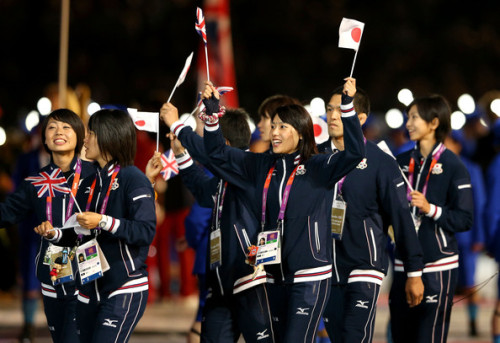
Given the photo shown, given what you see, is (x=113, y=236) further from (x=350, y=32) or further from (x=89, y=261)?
(x=350, y=32)

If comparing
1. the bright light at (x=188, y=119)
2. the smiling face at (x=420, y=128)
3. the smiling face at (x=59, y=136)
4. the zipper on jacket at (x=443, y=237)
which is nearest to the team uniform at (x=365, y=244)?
the zipper on jacket at (x=443, y=237)

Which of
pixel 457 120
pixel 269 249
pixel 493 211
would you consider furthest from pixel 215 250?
pixel 457 120

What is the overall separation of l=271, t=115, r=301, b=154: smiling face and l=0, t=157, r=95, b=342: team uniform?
142 centimetres

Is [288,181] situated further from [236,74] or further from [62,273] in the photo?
[236,74]

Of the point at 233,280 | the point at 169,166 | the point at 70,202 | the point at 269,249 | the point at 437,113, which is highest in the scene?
the point at 437,113

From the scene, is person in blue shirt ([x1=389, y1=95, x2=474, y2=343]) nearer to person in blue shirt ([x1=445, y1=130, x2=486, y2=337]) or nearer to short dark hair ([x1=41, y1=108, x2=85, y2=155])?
short dark hair ([x1=41, y1=108, x2=85, y2=155])

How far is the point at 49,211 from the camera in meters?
7.98

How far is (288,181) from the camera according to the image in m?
7.34

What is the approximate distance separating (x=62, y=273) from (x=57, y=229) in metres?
0.37

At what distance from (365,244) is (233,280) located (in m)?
1.19

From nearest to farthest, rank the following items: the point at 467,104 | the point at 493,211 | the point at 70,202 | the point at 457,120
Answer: the point at 70,202 < the point at 493,211 < the point at 457,120 < the point at 467,104

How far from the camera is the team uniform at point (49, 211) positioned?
783cm

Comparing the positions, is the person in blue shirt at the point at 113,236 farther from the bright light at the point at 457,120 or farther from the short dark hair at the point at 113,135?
the bright light at the point at 457,120

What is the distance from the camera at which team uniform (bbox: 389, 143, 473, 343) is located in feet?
27.7
